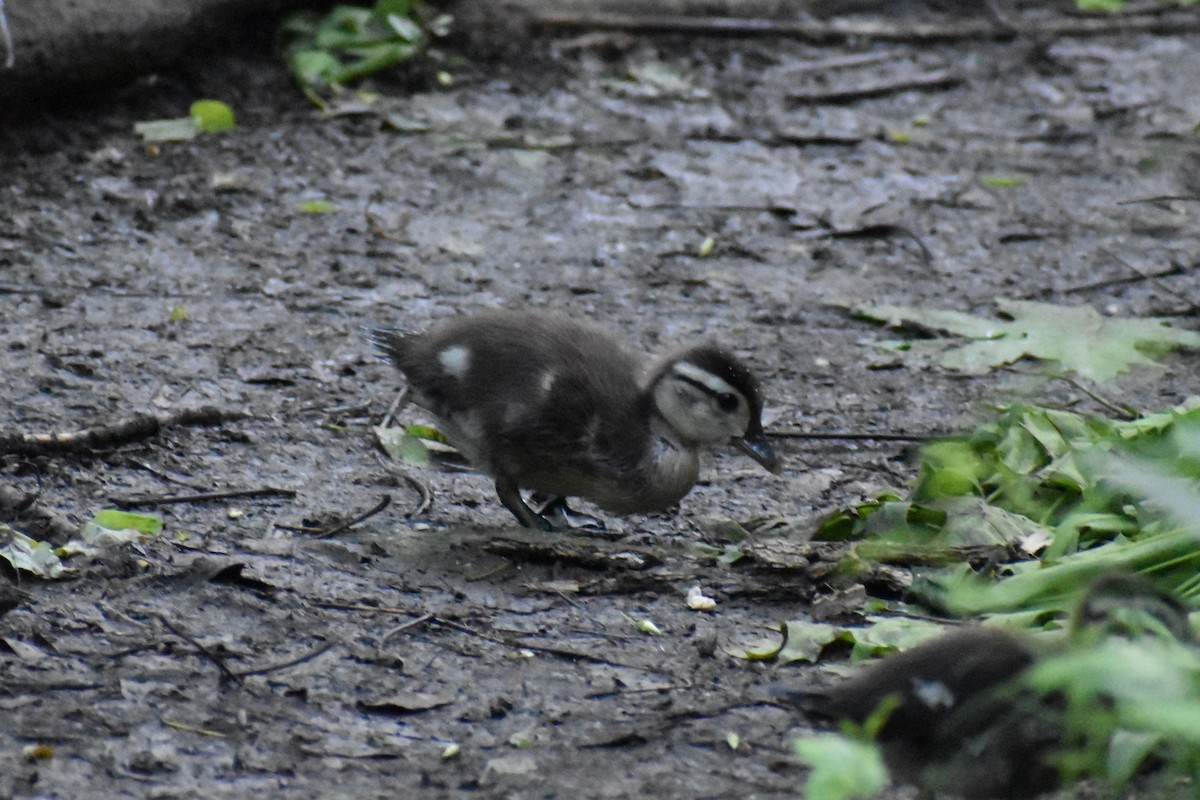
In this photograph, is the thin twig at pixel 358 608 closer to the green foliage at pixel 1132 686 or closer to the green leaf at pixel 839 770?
the green foliage at pixel 1132 686

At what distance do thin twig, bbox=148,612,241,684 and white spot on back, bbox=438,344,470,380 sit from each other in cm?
120

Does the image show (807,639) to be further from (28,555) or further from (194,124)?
(194,124)

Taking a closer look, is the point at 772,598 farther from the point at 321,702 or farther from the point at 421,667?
the point at 321,702

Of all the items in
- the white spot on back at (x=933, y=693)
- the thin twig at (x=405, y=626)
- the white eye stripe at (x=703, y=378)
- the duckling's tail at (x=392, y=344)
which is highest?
the white spot on back at (x=933, y=693)

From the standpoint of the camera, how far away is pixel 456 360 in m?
4.74

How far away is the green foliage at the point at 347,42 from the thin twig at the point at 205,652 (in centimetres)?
506

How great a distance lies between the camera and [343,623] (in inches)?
158

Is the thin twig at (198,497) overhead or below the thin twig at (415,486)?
overhead

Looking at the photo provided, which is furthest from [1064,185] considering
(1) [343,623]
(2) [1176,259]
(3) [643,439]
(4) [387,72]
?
(1) [343,623]

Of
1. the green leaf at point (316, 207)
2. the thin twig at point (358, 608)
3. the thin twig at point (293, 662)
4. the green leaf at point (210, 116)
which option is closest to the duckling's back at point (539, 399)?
the thin twig at point (358, 608)

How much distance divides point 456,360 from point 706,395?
72 centimetres

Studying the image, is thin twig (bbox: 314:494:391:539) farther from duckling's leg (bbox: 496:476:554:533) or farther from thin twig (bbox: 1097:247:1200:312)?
thin twig (bbox: 1097:247:1200:312)

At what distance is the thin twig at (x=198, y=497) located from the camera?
15.1ft

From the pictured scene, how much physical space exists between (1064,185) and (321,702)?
5.60 meters
